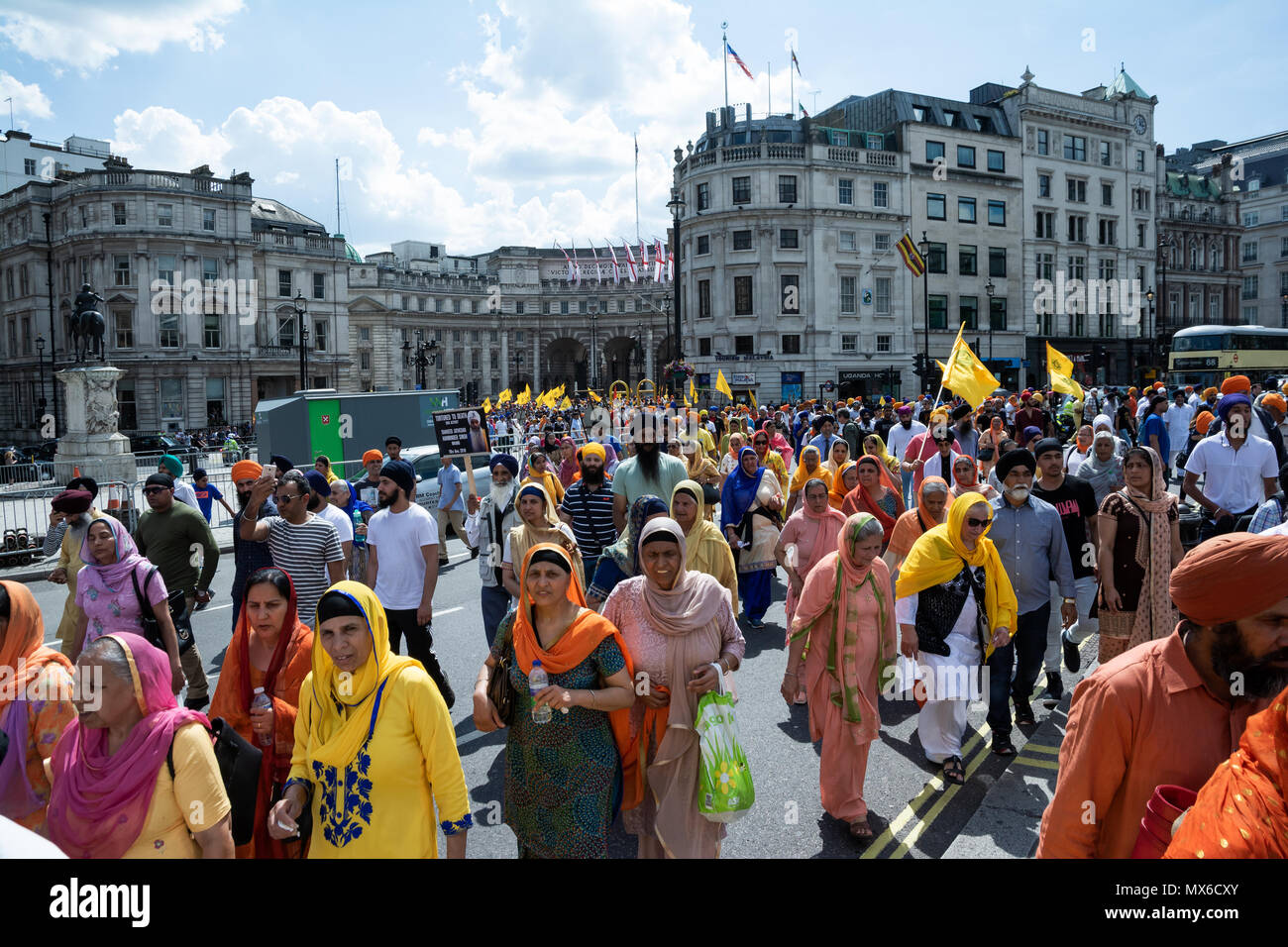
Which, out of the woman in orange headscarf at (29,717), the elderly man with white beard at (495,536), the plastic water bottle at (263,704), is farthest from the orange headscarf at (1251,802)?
the elderly man with white beard at (495,536)

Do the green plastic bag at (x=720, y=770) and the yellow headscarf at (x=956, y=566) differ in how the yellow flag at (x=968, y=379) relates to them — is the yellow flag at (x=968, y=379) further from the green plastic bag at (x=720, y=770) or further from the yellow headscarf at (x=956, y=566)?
the green plastic bag at (x=720, y=770)

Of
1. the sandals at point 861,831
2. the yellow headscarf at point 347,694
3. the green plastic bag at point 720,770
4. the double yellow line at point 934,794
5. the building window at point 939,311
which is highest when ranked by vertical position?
the building window at point 939,311

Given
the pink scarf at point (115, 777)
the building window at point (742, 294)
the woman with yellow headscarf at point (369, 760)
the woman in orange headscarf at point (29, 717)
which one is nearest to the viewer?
the pink scarf at point (115, 777)

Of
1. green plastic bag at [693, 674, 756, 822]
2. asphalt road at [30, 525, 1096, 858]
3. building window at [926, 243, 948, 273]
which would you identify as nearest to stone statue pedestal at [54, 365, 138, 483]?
asphalt road at [30, 525, 1096, 858]

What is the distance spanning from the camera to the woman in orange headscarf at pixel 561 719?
3.48 m

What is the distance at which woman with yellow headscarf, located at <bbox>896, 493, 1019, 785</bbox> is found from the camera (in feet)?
17.7

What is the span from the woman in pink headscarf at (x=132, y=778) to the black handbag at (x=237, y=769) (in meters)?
0.15

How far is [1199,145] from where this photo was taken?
259ft

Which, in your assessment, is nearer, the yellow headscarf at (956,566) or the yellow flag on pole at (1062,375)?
the yellow headscarf at (956,566)

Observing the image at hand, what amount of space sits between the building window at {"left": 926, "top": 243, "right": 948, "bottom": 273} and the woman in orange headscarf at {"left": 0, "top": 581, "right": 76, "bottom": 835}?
53991mm

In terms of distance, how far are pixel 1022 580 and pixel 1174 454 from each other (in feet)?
46.9

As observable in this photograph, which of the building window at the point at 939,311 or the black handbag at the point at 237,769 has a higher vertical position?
the building window at the point at 939,311

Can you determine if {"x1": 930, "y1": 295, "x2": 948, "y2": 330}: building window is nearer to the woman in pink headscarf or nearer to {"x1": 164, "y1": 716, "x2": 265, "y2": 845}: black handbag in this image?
{"x1": 164, "y1": 716, "x2": 265, "y2": 845}: black handbag
